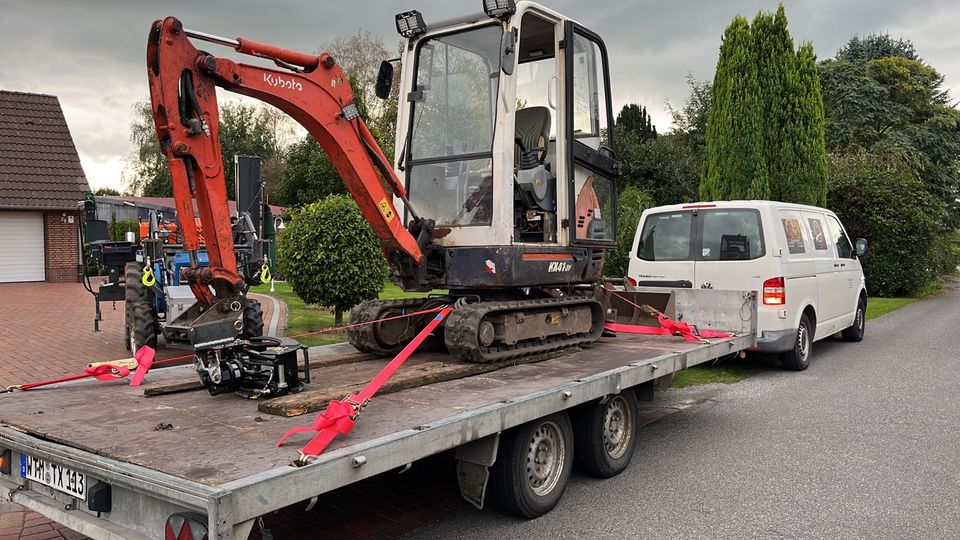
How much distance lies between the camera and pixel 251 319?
6.37 meters

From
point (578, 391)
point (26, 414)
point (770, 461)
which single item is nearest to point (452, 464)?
point (578, 391)

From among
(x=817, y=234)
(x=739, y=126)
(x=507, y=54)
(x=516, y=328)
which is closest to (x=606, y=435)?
(x=516, y=328)

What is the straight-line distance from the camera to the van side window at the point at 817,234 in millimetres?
10070

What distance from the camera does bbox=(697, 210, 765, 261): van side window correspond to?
891 cm

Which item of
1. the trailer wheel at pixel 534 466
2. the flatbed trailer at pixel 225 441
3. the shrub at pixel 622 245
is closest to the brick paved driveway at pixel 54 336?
the flatbed trailer at pixel 225 441

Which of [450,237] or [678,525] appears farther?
[450,237]

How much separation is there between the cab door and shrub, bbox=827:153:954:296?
15.8 metres

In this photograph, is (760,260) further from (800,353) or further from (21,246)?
(21,246)

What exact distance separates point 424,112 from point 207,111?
7.43 ft

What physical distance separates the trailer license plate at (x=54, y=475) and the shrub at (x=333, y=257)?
7.90 m

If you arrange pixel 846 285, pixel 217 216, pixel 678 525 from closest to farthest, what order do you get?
pixel 678 525
pixel 217 216
pixel 846 285

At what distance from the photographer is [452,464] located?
5.89 meters

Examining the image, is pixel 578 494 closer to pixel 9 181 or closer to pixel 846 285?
pixel 846 285

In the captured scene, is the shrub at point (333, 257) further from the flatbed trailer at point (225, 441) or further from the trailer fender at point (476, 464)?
the trailer fender at point (476, 464)
